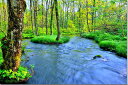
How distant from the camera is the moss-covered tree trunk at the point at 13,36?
4.47 meters

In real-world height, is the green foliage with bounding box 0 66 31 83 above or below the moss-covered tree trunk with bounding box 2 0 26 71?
below

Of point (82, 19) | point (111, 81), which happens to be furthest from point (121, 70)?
point (82, 19)

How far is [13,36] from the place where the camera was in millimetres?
4605

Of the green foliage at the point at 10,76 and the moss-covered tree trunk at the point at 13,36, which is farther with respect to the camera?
the green foliage at the point at 10,76

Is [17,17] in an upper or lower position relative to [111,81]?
upper

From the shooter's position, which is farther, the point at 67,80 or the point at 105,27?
the point at 105,27

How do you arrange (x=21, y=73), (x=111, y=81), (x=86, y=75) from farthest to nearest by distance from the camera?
(x=86, y=75) < (x=111, y=81) < (x=21, y=73)

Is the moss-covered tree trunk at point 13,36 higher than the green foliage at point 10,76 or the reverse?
higher

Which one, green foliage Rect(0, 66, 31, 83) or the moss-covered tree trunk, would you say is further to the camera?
green foliage Rect(0, 66, 31, 83)

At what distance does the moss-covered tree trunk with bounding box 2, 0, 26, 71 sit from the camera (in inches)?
176

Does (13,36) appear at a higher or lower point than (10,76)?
higher

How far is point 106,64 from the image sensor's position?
7512 mm

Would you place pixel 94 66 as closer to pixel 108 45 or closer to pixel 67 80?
pixel 67 80

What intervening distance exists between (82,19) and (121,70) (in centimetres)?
2948
